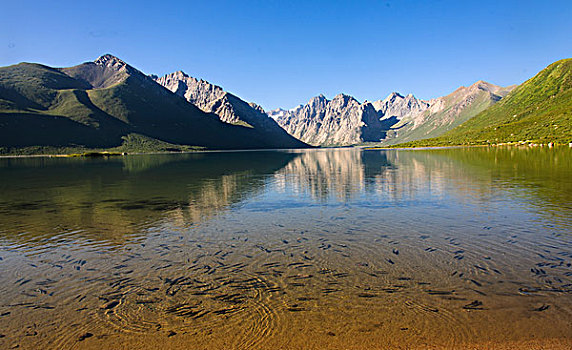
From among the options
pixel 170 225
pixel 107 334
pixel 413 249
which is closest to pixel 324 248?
pixel 413 249

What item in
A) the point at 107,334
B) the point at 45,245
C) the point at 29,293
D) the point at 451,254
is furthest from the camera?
the point at 45,245

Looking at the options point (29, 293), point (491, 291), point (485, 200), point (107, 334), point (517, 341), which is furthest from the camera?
point (485, 200)

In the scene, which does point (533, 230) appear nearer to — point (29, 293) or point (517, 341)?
point (517, 341)

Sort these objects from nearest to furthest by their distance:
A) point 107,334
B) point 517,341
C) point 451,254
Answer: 1. point 517,341
2. point 107,334
3. point 451,254

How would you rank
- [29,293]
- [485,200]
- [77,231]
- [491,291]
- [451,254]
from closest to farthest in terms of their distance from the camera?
[491,291]
[29,293]
[451,254]
[77,231]
[485,200]

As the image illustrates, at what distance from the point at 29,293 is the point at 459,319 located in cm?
1955

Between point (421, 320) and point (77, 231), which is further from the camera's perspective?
point (77, 231)

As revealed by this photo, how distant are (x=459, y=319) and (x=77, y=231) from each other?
29619 mm

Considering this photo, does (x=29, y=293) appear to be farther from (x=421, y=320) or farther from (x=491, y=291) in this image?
(x=491, y=291)

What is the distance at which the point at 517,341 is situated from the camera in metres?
11.0

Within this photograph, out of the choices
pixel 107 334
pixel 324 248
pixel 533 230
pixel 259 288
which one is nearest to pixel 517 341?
pixel 259 288

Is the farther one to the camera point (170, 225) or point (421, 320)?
point (170, 225)

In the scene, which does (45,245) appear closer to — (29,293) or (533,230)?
(29,293)

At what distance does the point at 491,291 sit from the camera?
47.6ft
